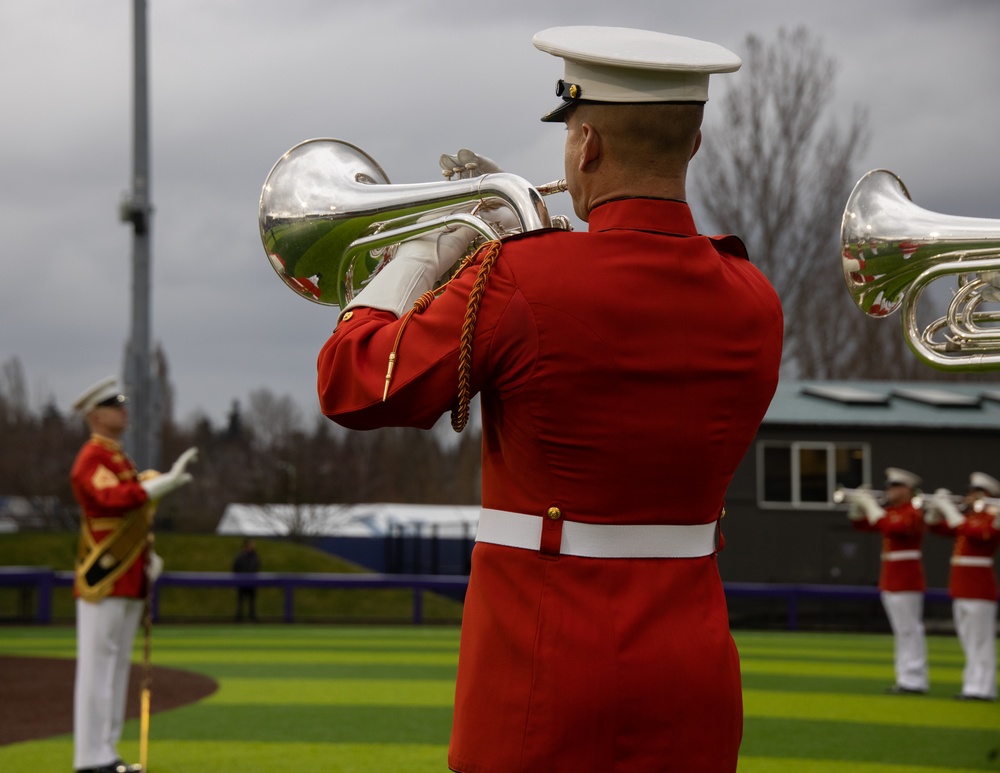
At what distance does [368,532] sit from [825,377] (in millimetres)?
14226

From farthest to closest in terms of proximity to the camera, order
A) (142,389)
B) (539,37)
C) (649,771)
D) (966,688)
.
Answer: (142,389) → (966,688) → (539,37) → (649,771)

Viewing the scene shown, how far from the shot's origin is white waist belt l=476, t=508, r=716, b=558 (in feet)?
7.60

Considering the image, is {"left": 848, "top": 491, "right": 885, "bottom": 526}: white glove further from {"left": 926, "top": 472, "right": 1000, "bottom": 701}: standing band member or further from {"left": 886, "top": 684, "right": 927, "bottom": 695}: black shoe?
{"left": 886, "top": 684, "right": 927, "bottom": 695}: black shoe

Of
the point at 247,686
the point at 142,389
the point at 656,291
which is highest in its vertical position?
the point at 656,291

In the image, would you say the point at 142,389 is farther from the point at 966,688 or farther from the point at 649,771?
the point at 649,771

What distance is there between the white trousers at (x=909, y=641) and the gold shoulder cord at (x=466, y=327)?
37.6ft

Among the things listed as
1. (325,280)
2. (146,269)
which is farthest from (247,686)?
(325,280)

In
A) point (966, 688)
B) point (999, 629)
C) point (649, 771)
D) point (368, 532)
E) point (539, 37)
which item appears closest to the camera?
point (649, 771)

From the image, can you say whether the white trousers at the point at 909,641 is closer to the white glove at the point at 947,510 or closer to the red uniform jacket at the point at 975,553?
the red uniform jacket at the point at 975,553

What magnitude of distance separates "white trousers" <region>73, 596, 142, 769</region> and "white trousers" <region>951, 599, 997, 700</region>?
8.15m

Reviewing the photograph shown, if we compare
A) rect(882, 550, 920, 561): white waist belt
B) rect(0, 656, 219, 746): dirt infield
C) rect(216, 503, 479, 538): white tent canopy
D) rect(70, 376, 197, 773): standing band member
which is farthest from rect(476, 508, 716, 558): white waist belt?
rect(216, 503, 479, 538): white tent canopy

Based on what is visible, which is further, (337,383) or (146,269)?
(146,269)

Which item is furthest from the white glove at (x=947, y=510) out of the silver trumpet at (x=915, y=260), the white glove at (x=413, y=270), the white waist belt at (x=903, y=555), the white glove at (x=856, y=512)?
the white glove at (x=413, y=270)

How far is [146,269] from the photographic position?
52.0ft
